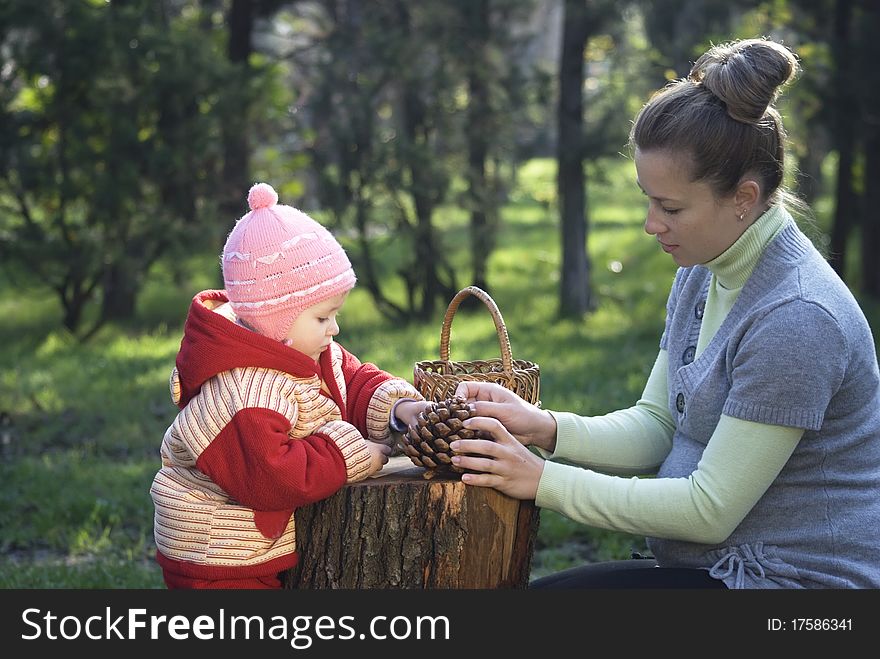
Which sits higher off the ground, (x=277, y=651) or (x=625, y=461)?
(x=625, y=461)

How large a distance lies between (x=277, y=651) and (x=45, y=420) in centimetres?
447

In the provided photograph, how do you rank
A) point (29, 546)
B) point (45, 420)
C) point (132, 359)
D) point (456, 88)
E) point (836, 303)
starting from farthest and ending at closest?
point (456, 88)
point (132, 359)
point (45, 420)
point (29, 546)
point (836, 303)

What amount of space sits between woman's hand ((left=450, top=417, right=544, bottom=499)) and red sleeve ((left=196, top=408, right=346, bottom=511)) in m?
0.34

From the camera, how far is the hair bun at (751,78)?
2.67 metres

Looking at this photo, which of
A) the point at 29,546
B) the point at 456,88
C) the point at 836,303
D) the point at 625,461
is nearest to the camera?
the point at 836,303

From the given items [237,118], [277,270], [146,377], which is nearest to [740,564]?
[277,270]

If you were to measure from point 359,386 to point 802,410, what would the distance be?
1262 mm

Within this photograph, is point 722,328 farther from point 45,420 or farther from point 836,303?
point 45,420

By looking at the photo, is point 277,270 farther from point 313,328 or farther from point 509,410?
point 509,410

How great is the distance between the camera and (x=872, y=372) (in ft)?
8.82

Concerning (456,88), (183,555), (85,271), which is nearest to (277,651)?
(183,555)

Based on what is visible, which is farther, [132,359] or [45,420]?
[132,359]

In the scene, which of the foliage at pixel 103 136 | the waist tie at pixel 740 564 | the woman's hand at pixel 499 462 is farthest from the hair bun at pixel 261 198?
the foliage at pixel 103 136

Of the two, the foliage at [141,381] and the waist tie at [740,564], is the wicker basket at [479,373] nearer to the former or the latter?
the waist tie at [740,564]
